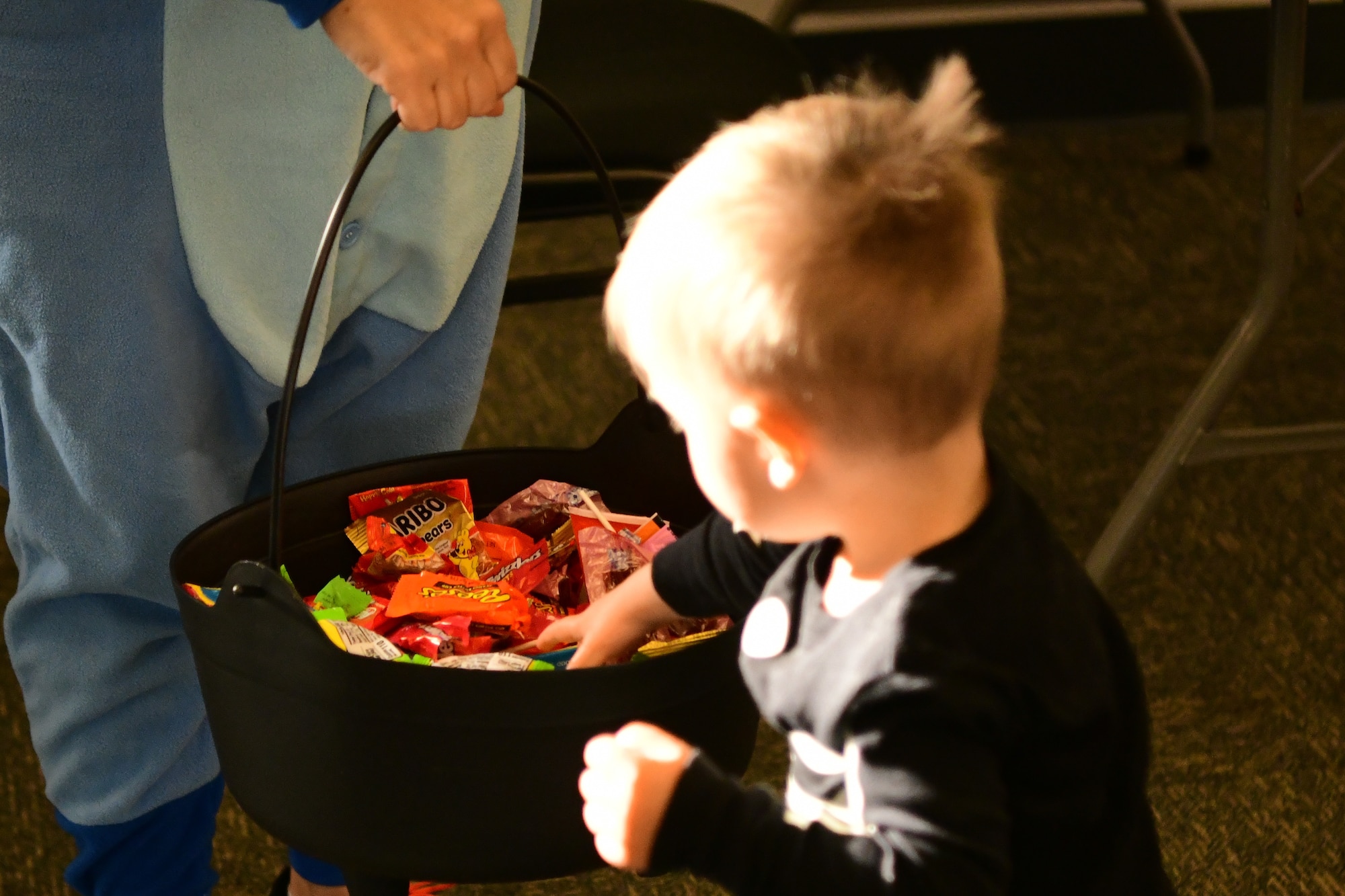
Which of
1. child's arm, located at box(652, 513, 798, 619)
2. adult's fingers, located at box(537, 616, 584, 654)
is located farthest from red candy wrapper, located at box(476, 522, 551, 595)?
child's arm, located at box(652, 513, 798, 619)

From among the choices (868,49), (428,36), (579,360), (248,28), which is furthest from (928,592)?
(868,49)

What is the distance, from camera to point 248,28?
76 cm

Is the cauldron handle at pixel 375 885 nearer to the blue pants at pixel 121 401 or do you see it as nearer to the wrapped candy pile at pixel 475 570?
the wrapped candy pile at pixel 475 570

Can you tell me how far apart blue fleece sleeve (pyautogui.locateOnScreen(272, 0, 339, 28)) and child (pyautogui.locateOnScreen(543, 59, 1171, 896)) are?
0.60 ft

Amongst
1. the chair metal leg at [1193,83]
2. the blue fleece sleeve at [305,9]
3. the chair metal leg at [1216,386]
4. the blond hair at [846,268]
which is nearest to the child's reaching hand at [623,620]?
the blond hair at [846,268]

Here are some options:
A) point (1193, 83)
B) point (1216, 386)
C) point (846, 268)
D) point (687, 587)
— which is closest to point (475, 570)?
point (687, 587)

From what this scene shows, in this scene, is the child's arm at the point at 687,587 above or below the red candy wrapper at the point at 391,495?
above

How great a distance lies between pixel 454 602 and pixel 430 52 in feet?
1.10

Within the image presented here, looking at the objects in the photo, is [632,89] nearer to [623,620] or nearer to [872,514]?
[623,620]

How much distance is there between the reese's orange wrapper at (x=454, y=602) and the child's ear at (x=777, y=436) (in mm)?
336

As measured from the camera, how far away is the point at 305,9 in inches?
25.8

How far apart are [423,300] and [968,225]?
16.2 inches

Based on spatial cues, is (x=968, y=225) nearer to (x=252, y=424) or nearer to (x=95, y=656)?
(x=252, y=424)

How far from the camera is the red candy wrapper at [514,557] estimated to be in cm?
94
